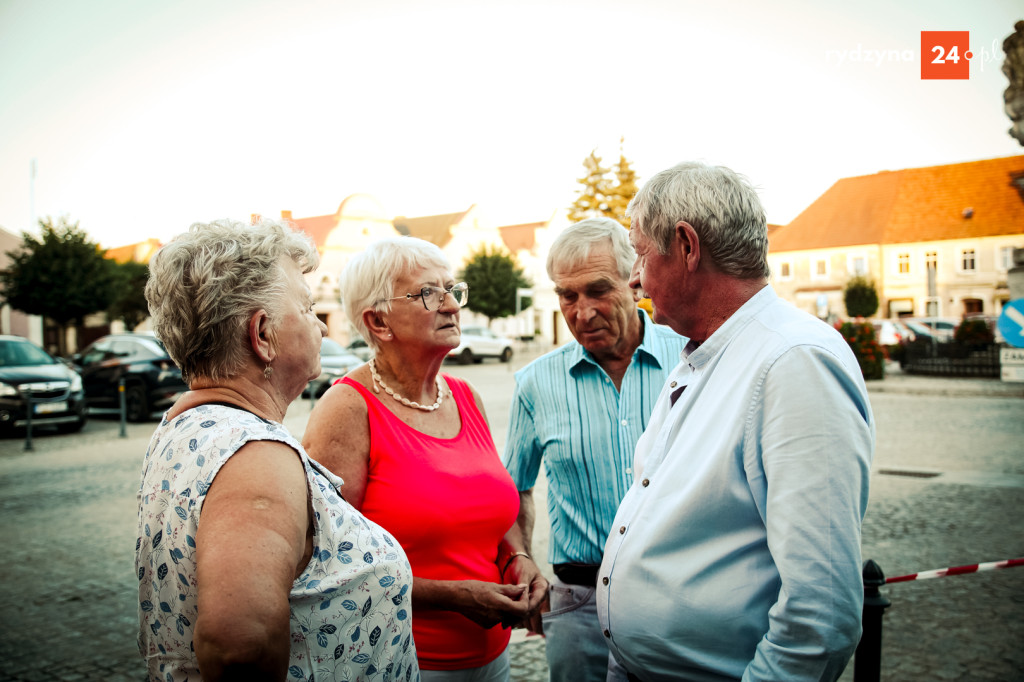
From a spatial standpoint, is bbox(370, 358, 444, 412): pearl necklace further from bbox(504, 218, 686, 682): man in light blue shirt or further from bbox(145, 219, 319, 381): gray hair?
bbox(145, 219, 319, 381): gray hair

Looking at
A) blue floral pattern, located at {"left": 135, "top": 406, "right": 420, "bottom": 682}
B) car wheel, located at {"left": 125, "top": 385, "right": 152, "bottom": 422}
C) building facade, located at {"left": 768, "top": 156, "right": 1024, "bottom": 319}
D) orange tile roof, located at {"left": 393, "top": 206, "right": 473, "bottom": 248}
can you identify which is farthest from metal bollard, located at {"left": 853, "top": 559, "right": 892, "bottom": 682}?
orange tile roof, located at {"left": 393, "top": 206, "right": 473, "bottom": 248}

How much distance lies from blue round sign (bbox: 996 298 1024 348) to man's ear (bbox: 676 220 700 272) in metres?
6.37

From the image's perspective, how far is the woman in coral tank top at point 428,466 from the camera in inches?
84.9

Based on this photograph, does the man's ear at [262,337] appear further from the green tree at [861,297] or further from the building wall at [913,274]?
the green tree at [861,297]

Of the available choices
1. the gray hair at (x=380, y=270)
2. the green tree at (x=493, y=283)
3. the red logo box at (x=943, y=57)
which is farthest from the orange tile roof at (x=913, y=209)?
the gray hair at (x=380, y=270)

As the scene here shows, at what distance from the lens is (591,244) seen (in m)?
2.74

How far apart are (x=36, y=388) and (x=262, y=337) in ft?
45.9

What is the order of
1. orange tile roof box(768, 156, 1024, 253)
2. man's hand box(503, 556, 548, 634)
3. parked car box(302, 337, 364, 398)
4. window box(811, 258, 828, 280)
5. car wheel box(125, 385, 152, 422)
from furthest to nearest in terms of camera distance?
window box(811, 258, 828, 280) → orange tile roof box(768, 156, 1024, 253) → parked car box(302, 337, 364, 398) → car wheel box(125, 385, 152, 422) → man's hand box(503, 556, 548, 634)

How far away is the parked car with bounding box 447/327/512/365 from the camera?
31.9 metres

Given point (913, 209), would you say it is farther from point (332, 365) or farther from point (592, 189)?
point (332, 365)

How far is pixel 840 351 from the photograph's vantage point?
4.89 feet

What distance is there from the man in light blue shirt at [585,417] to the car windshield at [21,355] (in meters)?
14.2

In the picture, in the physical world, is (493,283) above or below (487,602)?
above

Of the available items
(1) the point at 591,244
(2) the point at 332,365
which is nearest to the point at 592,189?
(2) the point at 332,365
